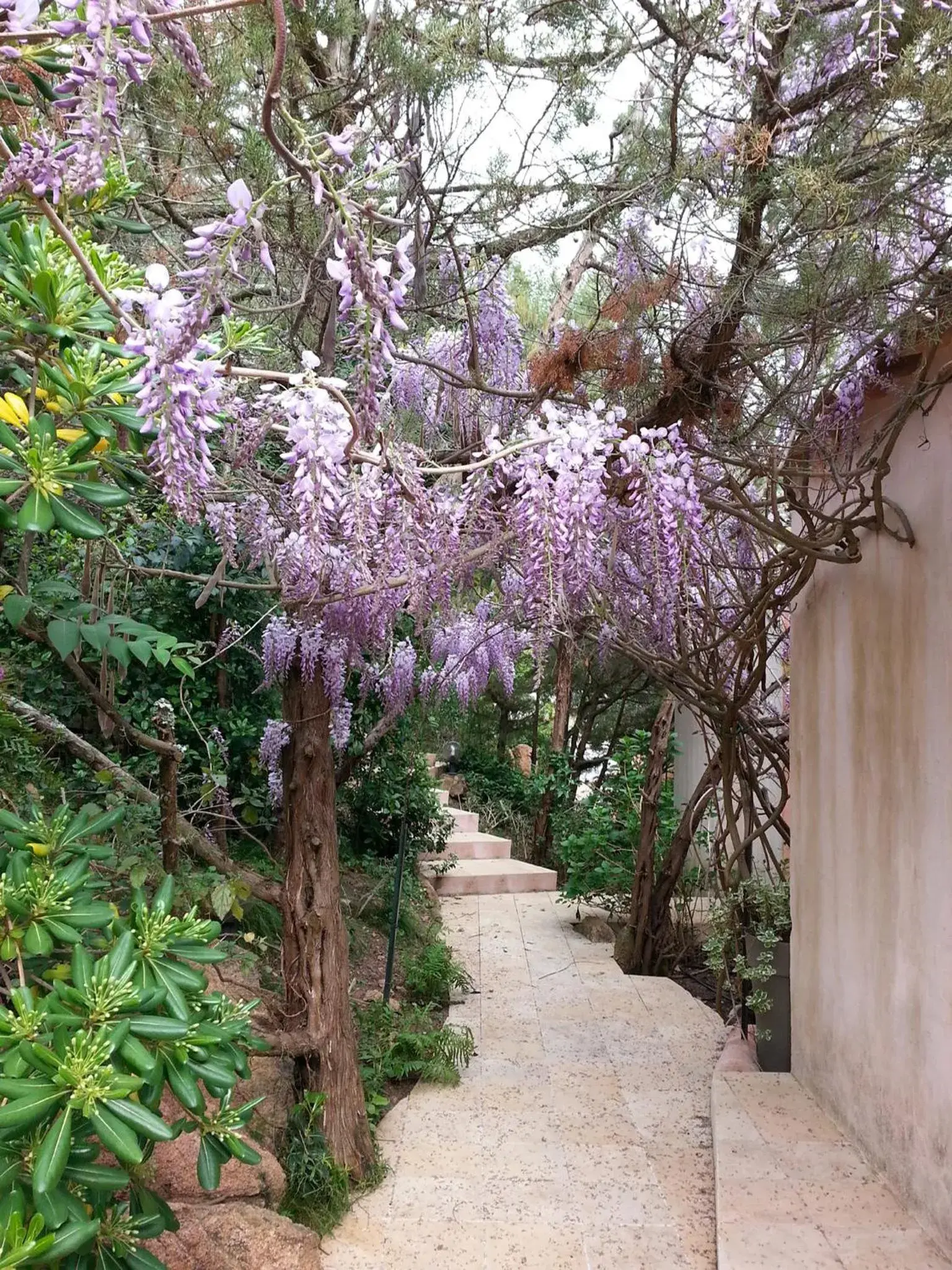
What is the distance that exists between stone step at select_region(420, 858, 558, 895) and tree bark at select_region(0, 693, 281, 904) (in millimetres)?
4353

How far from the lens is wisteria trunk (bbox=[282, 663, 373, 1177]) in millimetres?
2992

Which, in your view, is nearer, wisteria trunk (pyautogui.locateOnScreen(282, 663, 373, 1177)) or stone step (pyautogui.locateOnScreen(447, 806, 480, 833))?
wisteria trunk (pyautogui.locateOnScreen(282, 663, 373, 1177))

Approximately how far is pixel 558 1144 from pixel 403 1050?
849 mm

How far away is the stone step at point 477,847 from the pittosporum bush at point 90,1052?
20.6ft

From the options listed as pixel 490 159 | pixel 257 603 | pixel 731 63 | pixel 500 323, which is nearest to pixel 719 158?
pixel 731 63

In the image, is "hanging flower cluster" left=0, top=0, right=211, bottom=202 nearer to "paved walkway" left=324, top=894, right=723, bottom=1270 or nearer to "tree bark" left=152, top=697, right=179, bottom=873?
"tree bark" left=152, top=697, right=179, bottom=873

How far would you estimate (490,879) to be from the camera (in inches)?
298

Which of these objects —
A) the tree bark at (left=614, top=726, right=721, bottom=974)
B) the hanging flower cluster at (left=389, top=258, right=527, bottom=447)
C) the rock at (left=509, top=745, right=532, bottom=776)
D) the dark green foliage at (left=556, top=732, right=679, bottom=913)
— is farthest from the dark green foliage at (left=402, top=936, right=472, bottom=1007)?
the rock at (left=509, top=745, right=532, bottom=776)

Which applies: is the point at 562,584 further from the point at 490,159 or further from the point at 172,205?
the point at 172,205

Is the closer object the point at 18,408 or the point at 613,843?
the point at 18,408

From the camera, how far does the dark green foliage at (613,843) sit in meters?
6.27

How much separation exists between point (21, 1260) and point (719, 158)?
2535mm

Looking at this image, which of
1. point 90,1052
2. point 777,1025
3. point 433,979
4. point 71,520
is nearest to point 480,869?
point 433,979

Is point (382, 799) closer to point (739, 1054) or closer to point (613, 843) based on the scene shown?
point (613, 843)
